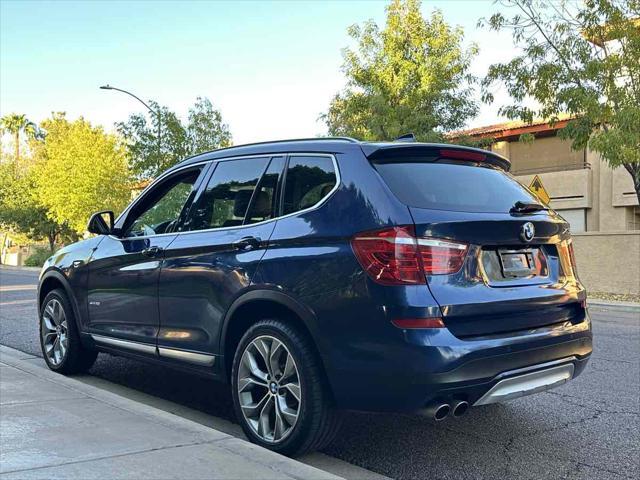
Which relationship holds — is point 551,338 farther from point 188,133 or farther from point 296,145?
point 188,133

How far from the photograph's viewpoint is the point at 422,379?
322 cm

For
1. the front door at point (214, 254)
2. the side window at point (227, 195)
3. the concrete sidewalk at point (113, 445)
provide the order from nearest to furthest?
the concrete sidewalk at point (113, 445) < the front door at point (214, 254) < the side window at point (227, 195)

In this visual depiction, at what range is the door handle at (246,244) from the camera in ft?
13.1

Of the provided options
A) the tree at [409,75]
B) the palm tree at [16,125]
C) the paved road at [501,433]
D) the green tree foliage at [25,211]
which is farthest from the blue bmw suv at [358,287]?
the palm tree at [16,125]

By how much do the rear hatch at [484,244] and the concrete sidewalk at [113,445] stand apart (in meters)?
1.18

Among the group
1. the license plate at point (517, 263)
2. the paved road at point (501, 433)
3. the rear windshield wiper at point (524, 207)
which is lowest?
the paved road at point (501, 433)

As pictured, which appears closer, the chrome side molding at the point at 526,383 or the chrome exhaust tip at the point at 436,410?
the chrome exhaust tip at the point at 436,410

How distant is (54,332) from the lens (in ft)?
20.0

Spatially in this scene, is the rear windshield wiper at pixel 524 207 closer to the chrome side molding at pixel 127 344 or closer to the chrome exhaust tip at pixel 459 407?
the chrome exhaust tip at pixel 459 407

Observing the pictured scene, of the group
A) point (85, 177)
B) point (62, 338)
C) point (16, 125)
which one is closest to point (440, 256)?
point (62, 338)

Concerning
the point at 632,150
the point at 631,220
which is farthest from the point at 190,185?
the point at 631,220

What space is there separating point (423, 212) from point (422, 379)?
89cm

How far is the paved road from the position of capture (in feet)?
12.5

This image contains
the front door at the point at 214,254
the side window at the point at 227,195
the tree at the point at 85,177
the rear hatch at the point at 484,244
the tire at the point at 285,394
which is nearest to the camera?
the rear hatch at the point at 484,244
